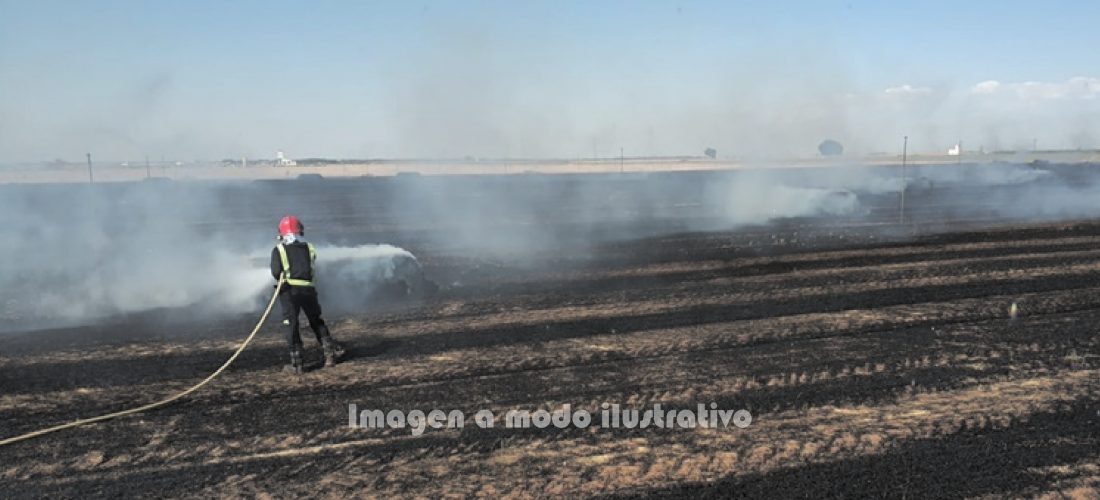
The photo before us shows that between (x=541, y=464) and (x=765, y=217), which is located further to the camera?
(x=765, y=217)

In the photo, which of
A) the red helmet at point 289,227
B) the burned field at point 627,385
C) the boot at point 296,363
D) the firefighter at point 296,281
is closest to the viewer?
the burned field at point 627,385

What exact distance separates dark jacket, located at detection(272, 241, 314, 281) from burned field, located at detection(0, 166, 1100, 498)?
0.98 metres

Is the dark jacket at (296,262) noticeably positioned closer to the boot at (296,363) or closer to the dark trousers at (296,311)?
the dark trousers at (296,311)

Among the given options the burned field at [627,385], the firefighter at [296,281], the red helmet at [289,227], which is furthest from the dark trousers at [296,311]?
the red helmet at [289,227]

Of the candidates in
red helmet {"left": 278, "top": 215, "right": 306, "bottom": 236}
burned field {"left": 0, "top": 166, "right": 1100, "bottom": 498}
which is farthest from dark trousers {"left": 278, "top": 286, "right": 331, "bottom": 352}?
red helmet {"left": 278, "top": 215, "right": 306, "bottom": 236}

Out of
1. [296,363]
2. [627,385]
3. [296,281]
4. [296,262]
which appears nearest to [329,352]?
[296,363]

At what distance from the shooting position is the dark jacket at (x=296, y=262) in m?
7.70

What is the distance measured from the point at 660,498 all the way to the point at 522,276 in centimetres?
915

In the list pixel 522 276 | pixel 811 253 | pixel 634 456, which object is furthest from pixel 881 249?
pixel 634 456

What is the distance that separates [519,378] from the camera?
7.14m

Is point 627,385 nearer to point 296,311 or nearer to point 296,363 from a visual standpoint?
point 296,363

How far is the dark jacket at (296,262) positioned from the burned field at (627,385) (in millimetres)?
985

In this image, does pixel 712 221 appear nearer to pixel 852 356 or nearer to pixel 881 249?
pixel 881 249

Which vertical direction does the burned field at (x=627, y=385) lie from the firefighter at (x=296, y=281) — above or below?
below
